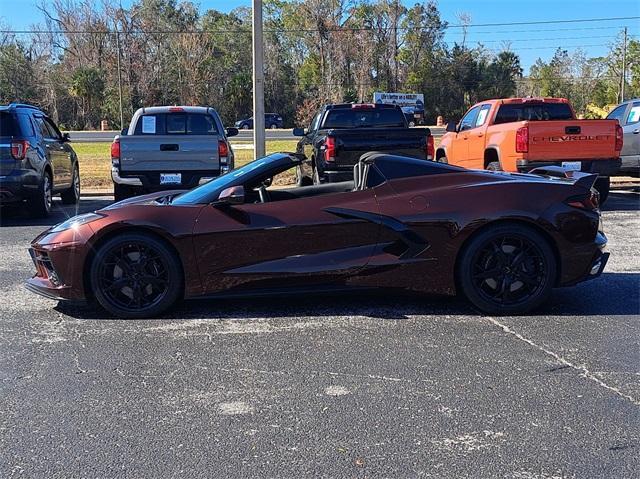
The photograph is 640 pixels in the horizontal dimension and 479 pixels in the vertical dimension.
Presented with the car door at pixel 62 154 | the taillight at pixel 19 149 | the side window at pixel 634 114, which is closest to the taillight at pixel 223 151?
the taillight at pixel 19 149

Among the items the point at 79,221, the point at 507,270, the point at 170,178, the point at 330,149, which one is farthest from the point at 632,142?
the point at 79,221

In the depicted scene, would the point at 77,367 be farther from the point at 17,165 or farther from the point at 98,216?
the point at 17,165

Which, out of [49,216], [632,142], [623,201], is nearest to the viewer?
[49,216]

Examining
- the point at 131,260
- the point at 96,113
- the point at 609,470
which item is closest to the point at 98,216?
the point at 131,260

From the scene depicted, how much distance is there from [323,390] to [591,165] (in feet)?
26.9

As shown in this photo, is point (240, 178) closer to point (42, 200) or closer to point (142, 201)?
point (142, 201)

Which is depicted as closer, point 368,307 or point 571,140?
point 368,307

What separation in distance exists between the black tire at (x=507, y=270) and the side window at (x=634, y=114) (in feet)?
32.4

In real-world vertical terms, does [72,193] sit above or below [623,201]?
above

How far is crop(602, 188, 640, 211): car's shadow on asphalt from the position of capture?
11.7 m

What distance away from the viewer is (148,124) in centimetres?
1148

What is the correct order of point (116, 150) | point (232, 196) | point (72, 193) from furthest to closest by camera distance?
point (72, 193) → point (116, 150) → point (232, 196)

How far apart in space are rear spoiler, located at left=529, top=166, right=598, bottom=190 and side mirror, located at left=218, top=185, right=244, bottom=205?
107 inches

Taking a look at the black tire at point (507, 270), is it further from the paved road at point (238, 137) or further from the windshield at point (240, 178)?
the paved road at point (238, 137)
